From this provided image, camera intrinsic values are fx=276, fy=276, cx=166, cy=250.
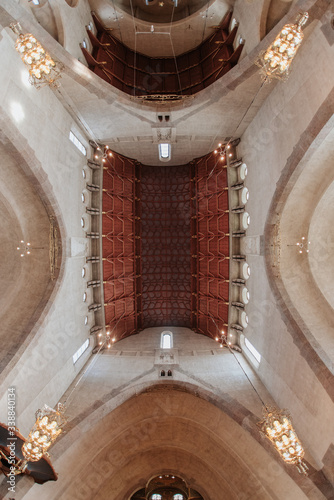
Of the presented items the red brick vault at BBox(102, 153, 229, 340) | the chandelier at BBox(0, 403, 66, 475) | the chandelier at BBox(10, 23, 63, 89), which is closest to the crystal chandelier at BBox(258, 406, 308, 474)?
the red brick vault at BBox(102, 153, 229, 340)

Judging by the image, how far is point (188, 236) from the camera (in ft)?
56.4

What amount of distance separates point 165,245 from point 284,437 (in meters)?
11.3

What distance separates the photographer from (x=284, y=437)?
8938 millimetres

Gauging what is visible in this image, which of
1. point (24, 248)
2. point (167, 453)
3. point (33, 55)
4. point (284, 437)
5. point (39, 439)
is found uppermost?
point (33, 55)

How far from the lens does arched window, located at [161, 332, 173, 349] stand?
1558 cm

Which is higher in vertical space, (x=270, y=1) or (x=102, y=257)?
(x=270, y=1)

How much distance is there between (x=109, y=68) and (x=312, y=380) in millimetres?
16963

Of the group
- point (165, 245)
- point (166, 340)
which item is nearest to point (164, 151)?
point (165, 245)

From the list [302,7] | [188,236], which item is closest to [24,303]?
[188,236]

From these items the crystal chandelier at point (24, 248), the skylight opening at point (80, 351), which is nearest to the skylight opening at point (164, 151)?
the crystal chandelier at point (24, 248)

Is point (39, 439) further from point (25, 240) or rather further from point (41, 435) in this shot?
point (25, 240)

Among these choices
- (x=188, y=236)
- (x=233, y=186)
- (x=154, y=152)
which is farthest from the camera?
(x=188, y=236)

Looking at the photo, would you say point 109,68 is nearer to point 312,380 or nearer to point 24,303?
point 24,303

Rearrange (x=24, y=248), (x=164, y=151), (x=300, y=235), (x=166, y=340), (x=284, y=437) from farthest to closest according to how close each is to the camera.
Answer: (x=166, y=340) < (x=164, y=151) < (x=24, y=248) < (x=300, y=235) < (x=284, y=437)
